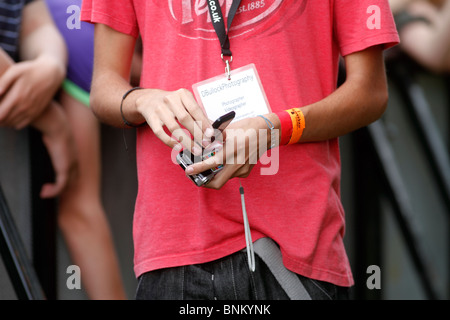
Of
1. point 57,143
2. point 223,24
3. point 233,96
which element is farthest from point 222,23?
point 57,143

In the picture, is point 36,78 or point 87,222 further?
point 87,222

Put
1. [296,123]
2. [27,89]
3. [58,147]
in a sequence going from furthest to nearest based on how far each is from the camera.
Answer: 1. [58,147]
2. [27,89]
3. [296,123]

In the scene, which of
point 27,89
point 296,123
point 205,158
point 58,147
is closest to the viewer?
point 205,158

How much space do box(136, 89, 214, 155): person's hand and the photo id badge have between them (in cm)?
9

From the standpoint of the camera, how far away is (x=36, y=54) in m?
2.03

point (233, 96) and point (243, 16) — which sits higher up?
point (243, 16)

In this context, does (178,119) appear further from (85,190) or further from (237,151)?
(85,190)

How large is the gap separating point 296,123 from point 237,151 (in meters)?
0.18

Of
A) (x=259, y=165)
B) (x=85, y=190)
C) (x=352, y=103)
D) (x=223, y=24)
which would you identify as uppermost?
(x=223, y=24)

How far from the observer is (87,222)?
7.14 feet

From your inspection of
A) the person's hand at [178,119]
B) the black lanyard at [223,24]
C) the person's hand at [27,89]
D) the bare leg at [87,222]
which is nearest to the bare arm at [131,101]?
the person's hand at [178,119]

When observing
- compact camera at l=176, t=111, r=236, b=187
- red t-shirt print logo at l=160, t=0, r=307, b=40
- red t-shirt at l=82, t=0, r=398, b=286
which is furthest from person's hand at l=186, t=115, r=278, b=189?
red t-shirt print logo at l=160, t=0, r=307, b=40

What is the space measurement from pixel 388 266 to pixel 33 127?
7.61 feet
